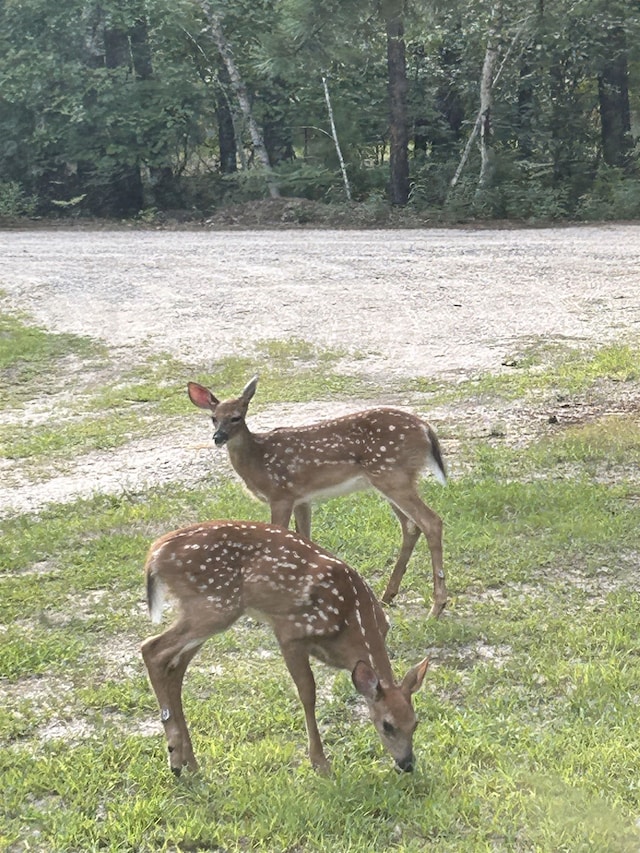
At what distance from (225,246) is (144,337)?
20.2 feet

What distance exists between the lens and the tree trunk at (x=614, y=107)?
961 inches

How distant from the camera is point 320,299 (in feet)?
47.3

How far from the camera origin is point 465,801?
13.2 feet

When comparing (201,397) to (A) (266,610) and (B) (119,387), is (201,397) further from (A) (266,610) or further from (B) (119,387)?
(B) (119,387)

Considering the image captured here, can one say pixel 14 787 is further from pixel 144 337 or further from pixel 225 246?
pixel 225 246

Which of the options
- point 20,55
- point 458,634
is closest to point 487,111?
point 20,55

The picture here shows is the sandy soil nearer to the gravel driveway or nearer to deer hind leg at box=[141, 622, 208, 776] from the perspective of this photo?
the gravel driveway

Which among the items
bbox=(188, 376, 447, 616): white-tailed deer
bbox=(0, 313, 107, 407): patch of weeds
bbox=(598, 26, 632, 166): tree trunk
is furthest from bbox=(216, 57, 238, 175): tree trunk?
bbox=(188, 376, 447, 616): white-tailed deer

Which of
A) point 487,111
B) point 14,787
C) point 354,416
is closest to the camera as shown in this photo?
point 14,787

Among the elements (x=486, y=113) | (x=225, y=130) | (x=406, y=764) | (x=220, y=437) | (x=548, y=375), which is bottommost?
(x=406, y=764)

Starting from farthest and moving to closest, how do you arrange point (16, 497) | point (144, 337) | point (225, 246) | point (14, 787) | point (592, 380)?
1. point (225, 246)
2. point (144, 337)
3. point (592, 380)
4. point (16, 497)
5. point (14, 787)

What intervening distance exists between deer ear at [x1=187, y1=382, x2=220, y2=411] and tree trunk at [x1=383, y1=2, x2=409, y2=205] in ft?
57.2

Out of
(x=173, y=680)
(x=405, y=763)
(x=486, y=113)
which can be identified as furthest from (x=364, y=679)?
(x=486, y=113)

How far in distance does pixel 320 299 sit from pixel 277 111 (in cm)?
1261
